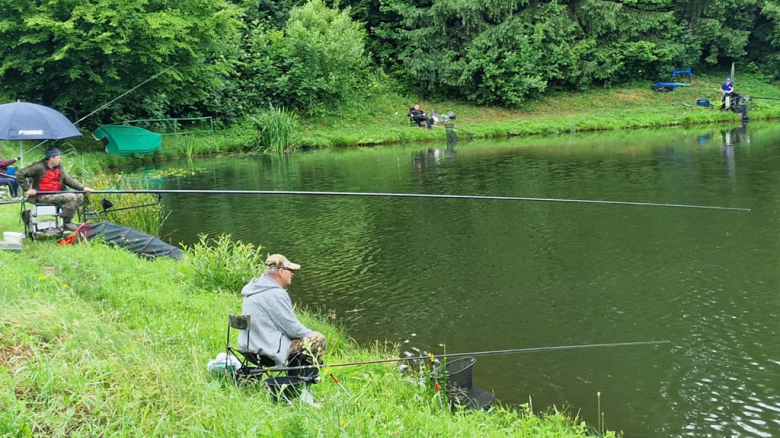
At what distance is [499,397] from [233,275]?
3.70 m

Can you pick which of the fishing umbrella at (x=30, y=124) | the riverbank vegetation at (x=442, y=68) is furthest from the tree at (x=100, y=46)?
the fishing umbrella at (x=30, y=124)

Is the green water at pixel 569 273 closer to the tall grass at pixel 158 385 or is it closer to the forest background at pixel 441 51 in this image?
the tall grass at pixel 158 385

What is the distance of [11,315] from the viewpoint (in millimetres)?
4434

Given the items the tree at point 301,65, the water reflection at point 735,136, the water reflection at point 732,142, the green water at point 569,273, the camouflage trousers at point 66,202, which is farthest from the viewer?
the tree at point 301,65

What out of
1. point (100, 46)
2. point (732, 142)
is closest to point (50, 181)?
point (100, 46)

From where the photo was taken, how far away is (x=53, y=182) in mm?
9484

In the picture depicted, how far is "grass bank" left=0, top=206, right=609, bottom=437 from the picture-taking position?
11.2 ft

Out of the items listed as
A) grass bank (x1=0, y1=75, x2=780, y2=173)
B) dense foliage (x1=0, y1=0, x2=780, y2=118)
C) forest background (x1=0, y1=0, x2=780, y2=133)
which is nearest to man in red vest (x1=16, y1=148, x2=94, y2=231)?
grass bank (x1=0, y1=75, x2=780, y2=173)

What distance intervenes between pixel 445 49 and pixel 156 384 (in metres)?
32.9

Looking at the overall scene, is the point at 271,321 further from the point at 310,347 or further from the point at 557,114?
the point at 557,114

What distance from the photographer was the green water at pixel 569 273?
5613mm

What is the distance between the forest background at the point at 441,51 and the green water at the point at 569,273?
37.7ft

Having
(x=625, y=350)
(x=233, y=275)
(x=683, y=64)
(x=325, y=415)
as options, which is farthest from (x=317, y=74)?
(x=325, y=415)

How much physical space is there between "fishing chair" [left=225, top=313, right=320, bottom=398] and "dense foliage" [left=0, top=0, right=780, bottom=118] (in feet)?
71.2
